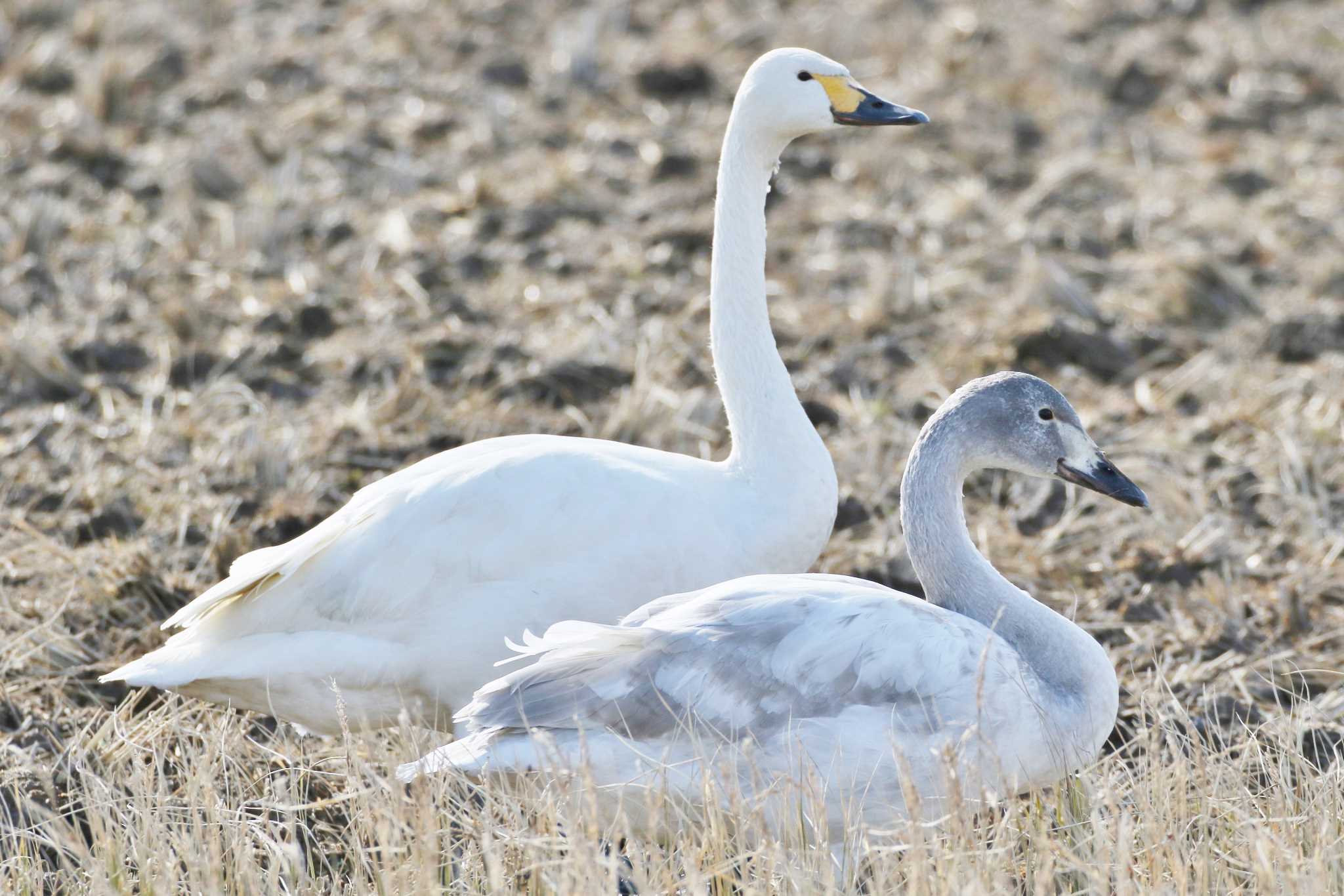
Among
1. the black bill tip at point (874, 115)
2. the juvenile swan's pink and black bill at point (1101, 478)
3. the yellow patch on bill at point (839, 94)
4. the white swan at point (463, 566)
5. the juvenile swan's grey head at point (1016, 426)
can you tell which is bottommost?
the white swan at point (463, 566)

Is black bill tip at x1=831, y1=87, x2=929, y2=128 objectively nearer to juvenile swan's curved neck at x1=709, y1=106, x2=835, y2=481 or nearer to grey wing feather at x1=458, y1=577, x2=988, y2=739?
juvenile swan's curved neck at x1=709, y1=106, x2=835, y2=481

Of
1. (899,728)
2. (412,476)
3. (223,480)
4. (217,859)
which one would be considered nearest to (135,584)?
(223,480)

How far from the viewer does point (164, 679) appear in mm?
4770

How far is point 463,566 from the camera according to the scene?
16.1 feet

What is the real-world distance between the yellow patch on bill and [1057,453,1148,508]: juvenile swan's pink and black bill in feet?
4.38

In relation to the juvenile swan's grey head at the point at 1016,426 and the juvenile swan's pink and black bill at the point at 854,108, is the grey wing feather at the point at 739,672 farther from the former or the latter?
the juvenile swan's pink and black bill at the point at 854,108

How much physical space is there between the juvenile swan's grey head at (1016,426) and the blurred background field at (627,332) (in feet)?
1.97

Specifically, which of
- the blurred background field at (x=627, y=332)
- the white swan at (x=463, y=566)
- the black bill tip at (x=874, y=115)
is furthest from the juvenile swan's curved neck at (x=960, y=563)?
the black bill tip at (x=874, y=115)

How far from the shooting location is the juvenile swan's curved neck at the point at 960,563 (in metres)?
4.59

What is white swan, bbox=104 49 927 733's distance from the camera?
4883 mm

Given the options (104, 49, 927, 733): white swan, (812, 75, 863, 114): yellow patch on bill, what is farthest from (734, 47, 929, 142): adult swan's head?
(104, 49, 927, 733): white swan

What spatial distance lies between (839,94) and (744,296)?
0.68m

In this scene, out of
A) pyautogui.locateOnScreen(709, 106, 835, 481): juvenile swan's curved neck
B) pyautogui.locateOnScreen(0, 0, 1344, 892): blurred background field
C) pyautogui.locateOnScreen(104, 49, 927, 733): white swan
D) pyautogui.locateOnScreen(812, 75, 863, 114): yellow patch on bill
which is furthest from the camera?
pyautogui.locateOnScreen(812, 75, 863, 114): yellow patch on bill

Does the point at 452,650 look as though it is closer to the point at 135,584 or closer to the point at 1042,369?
the point at 135,584
